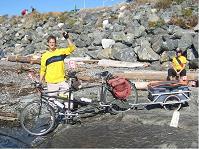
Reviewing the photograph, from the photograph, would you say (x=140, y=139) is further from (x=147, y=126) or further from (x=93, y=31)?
(x=93, y=31)

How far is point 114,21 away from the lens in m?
33.8

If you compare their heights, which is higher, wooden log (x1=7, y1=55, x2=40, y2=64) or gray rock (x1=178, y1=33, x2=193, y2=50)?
gray rock (x1=178, y1=33, x2=193, y2=50)

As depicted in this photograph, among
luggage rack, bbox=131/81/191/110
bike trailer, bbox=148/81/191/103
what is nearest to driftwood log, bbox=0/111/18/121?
luggage rack, bbox=131/81/191/110

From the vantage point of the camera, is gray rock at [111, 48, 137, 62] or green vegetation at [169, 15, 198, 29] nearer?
gray rock at [111, 48, 137, 62]

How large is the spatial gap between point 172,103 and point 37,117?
3837 mm

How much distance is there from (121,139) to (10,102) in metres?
6.86

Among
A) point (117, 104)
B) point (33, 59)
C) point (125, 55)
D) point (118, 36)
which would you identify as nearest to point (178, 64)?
point (117, 104)

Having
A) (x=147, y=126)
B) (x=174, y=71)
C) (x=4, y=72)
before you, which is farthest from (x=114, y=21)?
(x=147, y=126)

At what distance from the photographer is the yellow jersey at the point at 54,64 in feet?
34.8

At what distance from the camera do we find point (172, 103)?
1120 cm

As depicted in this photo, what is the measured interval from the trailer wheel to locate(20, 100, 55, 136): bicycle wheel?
3.35 m

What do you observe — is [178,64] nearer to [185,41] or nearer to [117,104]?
[117,104]

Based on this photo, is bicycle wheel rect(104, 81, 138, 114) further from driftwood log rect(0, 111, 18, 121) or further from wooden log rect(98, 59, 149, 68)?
wooden log rect(98, 59, 149, 68)

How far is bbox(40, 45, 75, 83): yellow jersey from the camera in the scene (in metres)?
10.6
